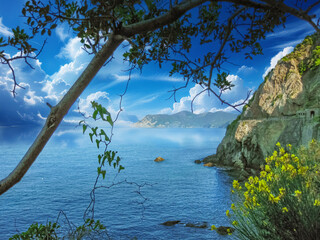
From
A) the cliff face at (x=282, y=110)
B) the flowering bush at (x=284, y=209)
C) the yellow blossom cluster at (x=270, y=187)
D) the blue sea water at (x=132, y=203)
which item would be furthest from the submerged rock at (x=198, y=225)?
the flowering bush at (x=284, y=209)

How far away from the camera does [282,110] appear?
32719 millimetres

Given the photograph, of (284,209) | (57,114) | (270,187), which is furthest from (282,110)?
(57,114)

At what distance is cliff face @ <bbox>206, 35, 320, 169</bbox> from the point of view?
27844mm

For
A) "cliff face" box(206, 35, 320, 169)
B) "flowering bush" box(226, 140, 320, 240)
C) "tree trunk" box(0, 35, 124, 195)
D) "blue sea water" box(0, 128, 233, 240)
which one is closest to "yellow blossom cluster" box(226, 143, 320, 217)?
"flowering bush" box(226, 140, 320, 240)

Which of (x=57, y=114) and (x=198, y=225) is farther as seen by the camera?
(x=198, y=225)

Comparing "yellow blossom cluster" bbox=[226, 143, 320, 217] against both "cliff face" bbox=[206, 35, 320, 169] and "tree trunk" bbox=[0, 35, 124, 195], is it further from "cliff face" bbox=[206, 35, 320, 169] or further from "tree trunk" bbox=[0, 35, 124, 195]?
"cliff face" bbox=[206, 35, 320, 169]

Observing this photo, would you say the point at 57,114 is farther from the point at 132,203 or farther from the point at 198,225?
the point at 132,203

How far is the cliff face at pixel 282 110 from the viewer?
91.4 ft

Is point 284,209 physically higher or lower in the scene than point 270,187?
lower

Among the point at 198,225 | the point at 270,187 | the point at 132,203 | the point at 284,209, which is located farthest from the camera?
the point at 132,203

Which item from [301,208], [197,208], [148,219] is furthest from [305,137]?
[301,208]

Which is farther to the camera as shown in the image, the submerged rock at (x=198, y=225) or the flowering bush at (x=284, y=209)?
the submerged rock at (x=198, y=225)

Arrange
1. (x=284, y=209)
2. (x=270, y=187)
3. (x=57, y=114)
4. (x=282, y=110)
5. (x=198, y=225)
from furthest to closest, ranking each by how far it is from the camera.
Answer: (x=282, y=110)
(x=198, y=225)
(x=270, y=187)
(x=284, y=209)
(x=57, y=114)

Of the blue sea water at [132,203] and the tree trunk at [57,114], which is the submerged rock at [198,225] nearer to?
the blue sea water at [132,203]
